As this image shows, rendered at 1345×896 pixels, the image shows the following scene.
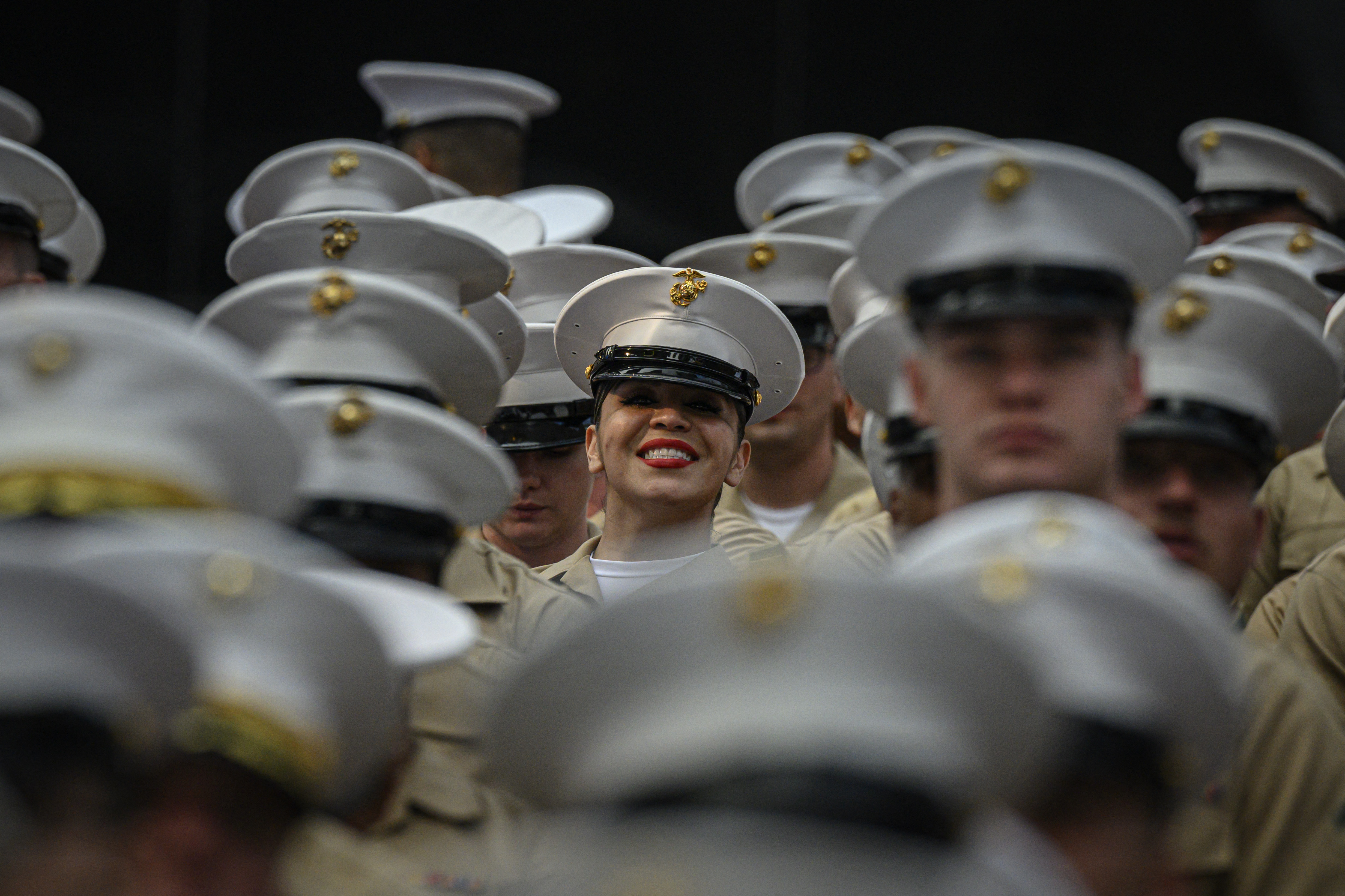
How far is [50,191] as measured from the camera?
543 centimetres

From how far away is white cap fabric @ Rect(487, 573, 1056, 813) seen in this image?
144 centimetres

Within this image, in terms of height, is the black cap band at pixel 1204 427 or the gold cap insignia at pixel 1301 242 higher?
the black cap band at pixel 1204 427

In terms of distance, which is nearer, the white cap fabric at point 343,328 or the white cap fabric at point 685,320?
the white cap fabric at point 343,328

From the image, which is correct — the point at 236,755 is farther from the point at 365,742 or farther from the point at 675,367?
the point at 675,367

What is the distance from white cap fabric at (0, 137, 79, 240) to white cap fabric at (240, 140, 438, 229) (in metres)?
0.71

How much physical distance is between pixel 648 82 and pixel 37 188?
421cm

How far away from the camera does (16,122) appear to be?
673 cm

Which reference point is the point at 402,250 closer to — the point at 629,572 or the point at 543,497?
the point at 629,572

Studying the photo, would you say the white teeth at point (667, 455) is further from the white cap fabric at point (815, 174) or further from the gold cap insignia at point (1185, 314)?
the white cap fabric at point (815, 174)

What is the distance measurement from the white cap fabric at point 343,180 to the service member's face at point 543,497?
1.19 meters

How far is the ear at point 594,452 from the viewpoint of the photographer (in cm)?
468

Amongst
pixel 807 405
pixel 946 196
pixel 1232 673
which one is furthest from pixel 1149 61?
pixel 1232 673

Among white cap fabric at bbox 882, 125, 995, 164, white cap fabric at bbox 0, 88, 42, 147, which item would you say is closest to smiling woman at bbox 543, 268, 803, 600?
white cap fabric at bbox 0, 88, 42, 147

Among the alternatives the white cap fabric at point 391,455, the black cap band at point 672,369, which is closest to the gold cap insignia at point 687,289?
the black cap band at point 672,369
